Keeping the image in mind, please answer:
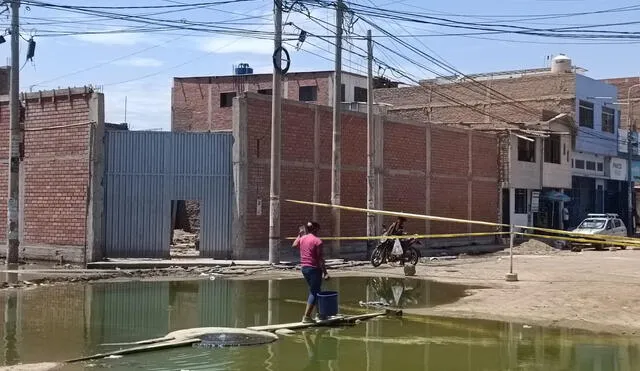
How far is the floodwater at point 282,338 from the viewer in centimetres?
945

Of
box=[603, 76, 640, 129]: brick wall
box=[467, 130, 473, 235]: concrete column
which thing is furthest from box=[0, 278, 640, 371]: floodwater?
box=[603, 76, 640, 129]: brick wall

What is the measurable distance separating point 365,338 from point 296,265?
12.2 m

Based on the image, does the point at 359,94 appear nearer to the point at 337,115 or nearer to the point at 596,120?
the point at 596,120

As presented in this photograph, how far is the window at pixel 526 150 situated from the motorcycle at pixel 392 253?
62.5ft

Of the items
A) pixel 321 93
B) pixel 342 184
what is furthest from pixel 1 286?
pixel 321 93

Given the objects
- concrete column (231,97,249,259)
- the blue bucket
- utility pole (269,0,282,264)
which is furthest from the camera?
concrete column (231,97,249,259)

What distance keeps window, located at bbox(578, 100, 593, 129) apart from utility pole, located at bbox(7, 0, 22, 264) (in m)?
35.3

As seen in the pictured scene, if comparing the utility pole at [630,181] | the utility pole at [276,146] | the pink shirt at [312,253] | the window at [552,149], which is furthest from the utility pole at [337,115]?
Answer: the utility pole at [630,181]

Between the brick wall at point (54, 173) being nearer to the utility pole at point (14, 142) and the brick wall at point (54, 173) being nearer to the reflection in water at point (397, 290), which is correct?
the utility pole at point (14, 142)

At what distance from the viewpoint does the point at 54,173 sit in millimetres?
24391

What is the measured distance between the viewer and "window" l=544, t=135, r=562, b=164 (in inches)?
1713

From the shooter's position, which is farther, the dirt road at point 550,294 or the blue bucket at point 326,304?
the dirt road at point 550,294

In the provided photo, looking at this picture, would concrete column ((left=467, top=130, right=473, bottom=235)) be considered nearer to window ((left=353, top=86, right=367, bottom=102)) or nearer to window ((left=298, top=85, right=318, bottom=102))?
window ((left=298, top=85, right=318, bottom=102))

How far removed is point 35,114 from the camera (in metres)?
25.1
